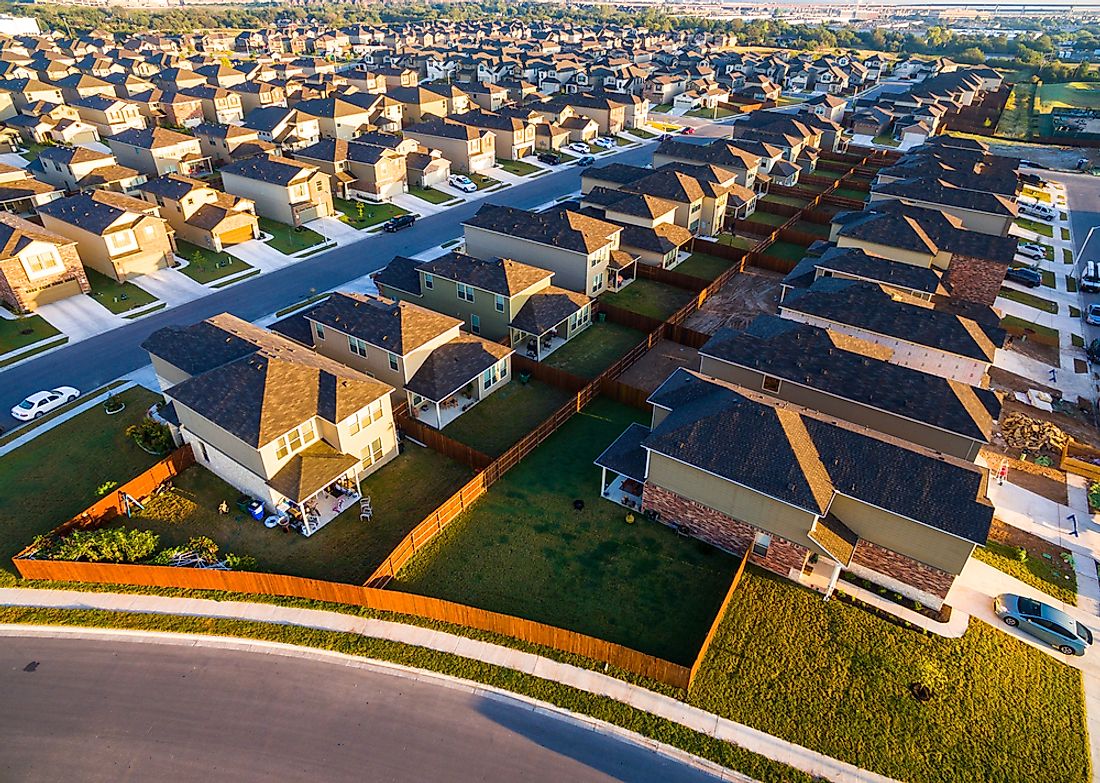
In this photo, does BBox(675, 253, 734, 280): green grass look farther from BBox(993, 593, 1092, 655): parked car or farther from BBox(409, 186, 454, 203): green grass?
BBox(993, 593, 1092, 655): parked car

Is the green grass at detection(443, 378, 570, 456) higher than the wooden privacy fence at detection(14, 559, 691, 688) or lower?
lower

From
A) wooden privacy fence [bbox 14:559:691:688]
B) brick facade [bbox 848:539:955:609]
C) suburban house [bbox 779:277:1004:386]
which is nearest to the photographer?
wooden privacy fence [bbox 14:559:691:688]

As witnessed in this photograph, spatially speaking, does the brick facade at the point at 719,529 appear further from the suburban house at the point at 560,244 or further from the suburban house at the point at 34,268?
the suburban house at the point at 34,268

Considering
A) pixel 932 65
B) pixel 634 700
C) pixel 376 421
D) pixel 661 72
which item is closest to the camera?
pixel 634 700

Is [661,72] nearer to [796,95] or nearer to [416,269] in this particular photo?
[796,95]

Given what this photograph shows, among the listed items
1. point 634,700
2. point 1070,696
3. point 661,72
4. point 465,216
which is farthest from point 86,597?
point 661,72

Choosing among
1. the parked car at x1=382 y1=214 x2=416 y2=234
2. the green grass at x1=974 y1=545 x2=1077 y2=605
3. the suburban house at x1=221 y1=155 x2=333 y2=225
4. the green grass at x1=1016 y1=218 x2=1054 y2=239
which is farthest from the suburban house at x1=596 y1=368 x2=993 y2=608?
the green grass at x1=1016 y1=218 x2=1054 y2=239

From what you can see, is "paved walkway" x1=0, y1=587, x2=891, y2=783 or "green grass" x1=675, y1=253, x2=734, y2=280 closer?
"paved walkway" x1=0, y1=587, x2=891, y2=783

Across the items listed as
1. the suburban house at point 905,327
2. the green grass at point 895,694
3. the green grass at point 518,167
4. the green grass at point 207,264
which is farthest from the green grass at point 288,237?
the green grass at point 895,694
